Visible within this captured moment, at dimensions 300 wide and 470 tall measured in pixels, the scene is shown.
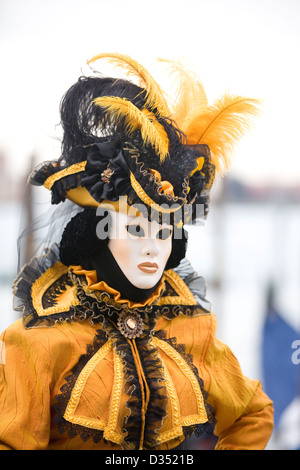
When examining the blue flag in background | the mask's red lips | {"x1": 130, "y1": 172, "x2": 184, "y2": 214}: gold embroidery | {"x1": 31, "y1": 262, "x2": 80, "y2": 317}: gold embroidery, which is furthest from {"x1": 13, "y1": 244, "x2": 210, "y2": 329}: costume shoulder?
the blue flag in background

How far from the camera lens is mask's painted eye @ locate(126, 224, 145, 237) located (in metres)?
1.25

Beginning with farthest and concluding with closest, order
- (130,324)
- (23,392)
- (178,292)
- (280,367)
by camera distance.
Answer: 1. (280,367)
2. (178,292)
3. (130,324)
4. (23,392)

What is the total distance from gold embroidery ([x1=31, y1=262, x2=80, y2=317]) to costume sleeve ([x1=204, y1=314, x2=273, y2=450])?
0.39 metres

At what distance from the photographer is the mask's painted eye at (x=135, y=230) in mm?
1251

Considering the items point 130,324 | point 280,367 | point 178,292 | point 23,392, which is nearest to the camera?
point 23,392

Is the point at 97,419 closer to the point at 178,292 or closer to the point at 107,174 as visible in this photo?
the point at 178,292

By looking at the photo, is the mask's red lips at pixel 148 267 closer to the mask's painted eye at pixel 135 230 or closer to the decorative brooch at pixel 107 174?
the mask's painted eye at pixel 135 230

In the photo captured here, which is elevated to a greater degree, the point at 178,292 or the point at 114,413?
the point at 178,292

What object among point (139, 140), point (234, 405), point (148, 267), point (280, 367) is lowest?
point (280, 367)

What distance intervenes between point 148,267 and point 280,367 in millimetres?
1195

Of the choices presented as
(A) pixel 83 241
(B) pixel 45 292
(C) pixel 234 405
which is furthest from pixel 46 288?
(C) pixel 234 405

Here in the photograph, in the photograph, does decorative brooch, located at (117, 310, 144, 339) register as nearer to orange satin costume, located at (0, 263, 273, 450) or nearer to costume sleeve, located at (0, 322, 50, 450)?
orange satin costume, located at (0, 263, 273, 450)

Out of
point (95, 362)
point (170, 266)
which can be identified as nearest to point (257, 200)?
point (170, 266)

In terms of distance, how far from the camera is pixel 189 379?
1.32 meters
